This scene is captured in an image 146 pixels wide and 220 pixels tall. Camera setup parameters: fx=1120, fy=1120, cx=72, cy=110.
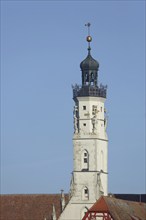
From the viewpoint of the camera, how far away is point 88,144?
388ft

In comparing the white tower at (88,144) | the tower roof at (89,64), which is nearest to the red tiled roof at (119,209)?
the white tower at (88,144)

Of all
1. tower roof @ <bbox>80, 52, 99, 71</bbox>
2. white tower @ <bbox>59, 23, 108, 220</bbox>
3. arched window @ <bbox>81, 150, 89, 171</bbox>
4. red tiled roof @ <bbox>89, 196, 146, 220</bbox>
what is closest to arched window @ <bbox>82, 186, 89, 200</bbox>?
white tower @ <bbox>59, 23, 108, 220</bbox>

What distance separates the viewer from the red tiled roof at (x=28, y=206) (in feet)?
390

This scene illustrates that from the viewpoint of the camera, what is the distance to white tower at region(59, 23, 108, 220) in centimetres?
11625

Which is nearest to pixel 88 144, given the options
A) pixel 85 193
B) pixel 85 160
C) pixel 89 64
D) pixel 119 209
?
pixel 85 160

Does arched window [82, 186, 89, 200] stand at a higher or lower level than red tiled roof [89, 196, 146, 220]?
higher

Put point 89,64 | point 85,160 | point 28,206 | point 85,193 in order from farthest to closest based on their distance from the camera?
point 28,206 → point 89,64 → point 85,160 → point 85,193

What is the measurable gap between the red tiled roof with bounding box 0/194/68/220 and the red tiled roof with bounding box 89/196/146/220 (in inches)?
310

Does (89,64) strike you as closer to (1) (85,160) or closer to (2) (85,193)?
(1) (85,160)

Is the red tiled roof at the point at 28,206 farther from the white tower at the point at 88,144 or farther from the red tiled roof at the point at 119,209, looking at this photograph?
the red tiled roof at the point at 119,209

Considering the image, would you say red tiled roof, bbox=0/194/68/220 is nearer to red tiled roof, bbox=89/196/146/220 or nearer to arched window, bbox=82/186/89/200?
arched window, bbox=82/186/89/200

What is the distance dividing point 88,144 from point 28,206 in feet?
31.4

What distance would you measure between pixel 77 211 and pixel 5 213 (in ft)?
29.5

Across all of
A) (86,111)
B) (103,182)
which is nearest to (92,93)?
(86,111)
